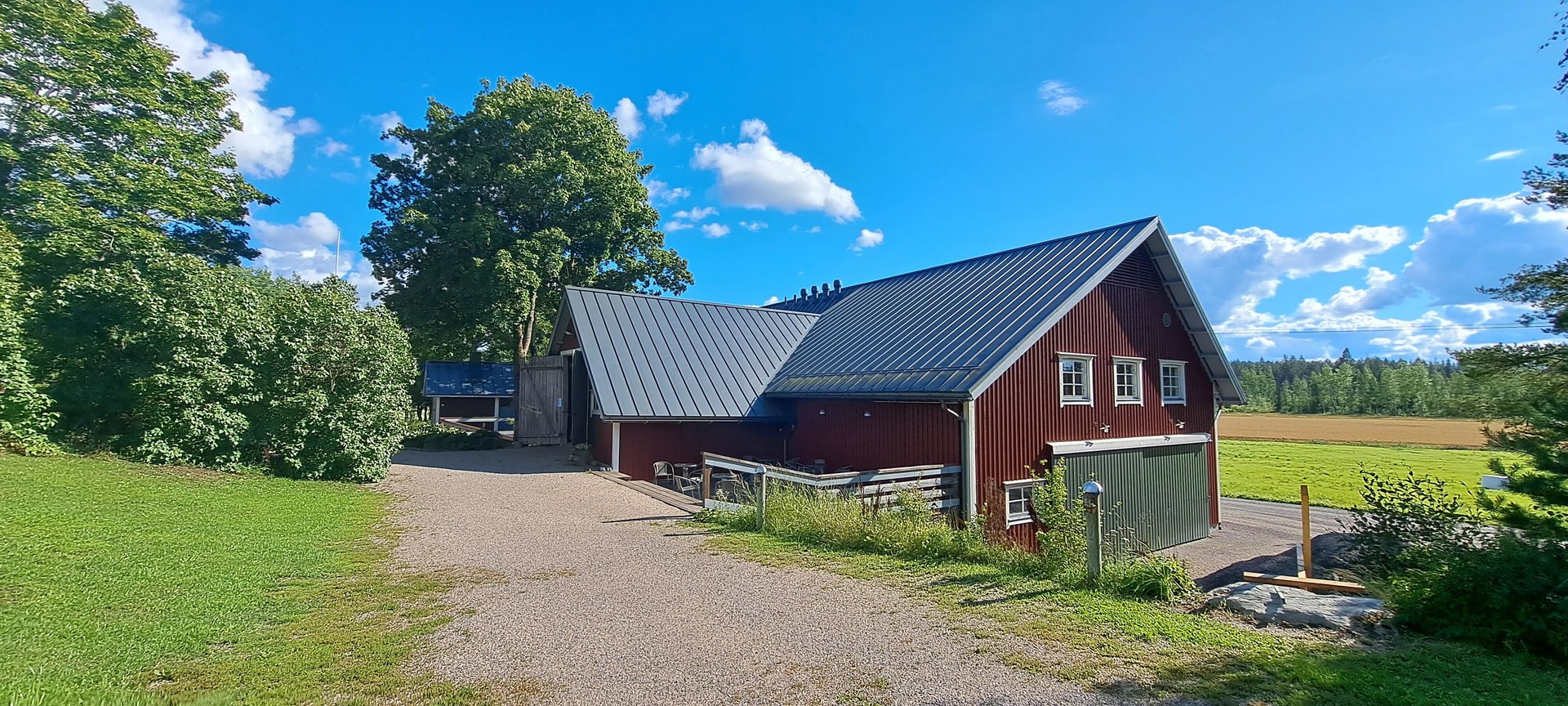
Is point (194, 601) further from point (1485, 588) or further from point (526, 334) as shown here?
point (526, 334)

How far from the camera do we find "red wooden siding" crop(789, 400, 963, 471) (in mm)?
13086

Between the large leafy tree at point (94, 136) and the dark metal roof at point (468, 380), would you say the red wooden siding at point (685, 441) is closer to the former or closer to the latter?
the large leafy tree at point (94, 136)

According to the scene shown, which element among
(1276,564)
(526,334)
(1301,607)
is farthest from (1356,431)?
(1301,607)

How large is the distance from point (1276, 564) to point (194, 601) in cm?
1581

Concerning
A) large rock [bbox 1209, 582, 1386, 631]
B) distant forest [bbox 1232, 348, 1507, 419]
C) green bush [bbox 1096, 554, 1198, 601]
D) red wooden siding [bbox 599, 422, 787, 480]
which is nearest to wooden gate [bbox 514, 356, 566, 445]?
red wooden siding [bbox 599, 422, 787, 480]

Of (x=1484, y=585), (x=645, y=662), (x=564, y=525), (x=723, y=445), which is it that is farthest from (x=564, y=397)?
(x=1484, y=585)

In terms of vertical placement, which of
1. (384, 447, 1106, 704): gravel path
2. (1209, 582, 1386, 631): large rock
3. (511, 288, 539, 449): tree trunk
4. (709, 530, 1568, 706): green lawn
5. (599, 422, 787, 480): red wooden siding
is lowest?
(384, 447, 1106, 704): gravel path

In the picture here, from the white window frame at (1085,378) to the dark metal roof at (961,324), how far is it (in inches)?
44.5

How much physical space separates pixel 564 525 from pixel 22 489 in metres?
7.13

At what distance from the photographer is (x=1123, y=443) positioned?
15078mm

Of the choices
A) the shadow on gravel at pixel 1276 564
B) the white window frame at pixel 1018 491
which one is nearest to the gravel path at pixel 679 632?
the white window frame at pixel 1018 491

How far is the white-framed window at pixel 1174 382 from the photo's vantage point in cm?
1678

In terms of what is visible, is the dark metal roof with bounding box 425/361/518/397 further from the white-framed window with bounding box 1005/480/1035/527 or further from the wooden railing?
the white-framed window with bounding box 1005/480/1035/527

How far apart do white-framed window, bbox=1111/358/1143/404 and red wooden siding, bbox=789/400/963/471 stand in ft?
16.7
